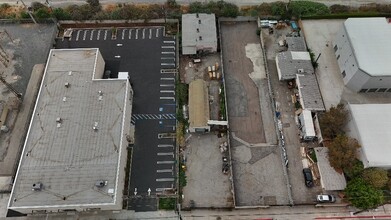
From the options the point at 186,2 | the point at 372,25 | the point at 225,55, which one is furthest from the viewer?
the point at 186,2

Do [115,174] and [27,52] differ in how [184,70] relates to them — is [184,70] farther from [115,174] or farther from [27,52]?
[27,52]

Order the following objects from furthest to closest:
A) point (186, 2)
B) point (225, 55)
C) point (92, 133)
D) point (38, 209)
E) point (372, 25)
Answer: point (186, 2)
point (225, 55)
point (372, 25)
point (92, 133)
point (38, 209)

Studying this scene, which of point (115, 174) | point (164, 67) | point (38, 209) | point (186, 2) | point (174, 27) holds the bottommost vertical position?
point (38, 209)

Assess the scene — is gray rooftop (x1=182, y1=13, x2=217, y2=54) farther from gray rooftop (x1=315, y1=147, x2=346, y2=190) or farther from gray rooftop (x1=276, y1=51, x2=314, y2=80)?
gray rooftop (x1=315, y1=147, x2=346, y2=190)

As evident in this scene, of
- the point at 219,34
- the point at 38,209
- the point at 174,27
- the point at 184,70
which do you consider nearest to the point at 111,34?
the point at 174,27

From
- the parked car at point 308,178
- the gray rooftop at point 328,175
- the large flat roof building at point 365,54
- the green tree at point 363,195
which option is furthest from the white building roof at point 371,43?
the parked car at point 308,178

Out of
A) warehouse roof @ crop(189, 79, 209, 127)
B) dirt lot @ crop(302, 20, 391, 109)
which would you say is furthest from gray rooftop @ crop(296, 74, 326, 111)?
warehouse roof @ crop(189, 79, 209, 127)

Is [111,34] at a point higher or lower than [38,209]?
higher

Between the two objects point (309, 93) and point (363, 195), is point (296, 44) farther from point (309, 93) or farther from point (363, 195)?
point (363, 195)
